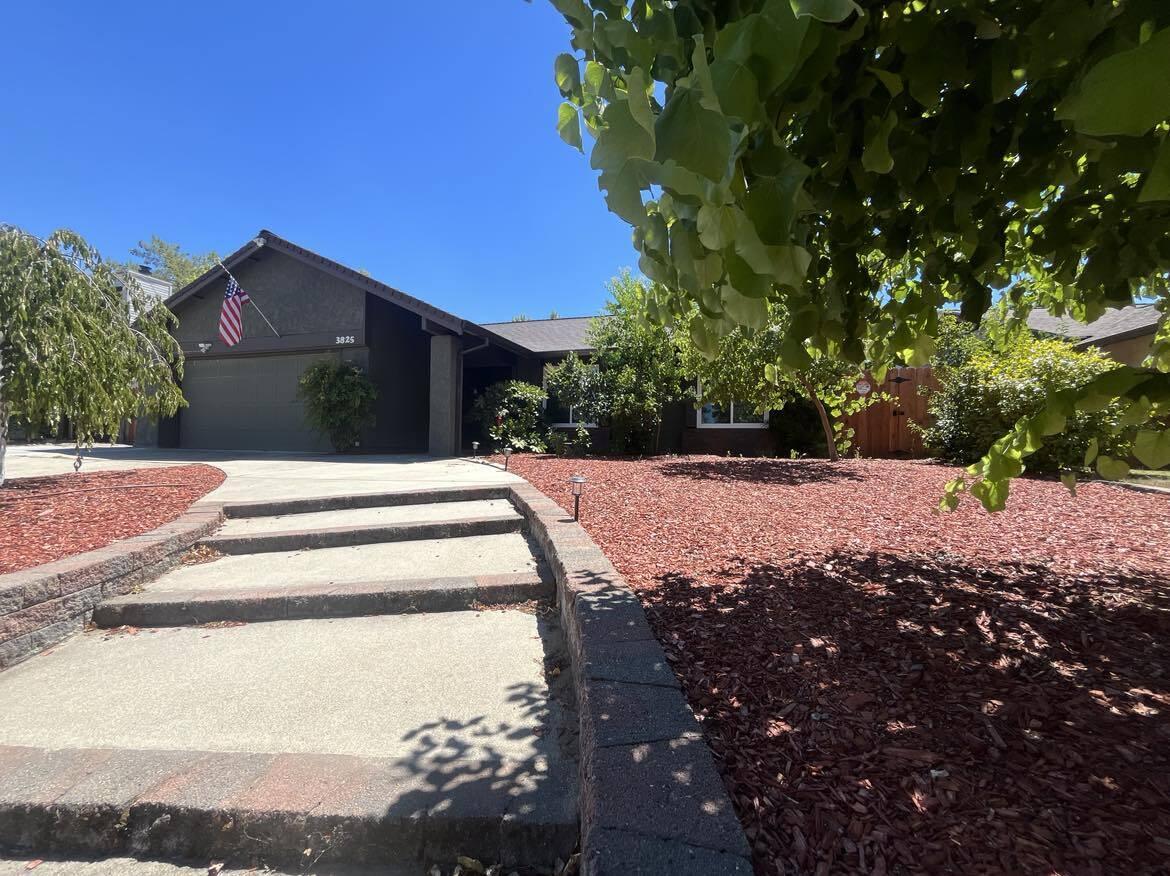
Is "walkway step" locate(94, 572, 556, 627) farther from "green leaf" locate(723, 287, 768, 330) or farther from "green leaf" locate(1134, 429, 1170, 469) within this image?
"green leaf" locate(1134, 429, 1170, 469)

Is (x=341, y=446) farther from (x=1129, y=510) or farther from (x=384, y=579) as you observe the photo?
(x=1129, y=510)

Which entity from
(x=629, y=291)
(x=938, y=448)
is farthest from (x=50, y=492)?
(x=938, y=448)

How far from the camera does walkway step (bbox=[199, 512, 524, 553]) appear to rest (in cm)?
476

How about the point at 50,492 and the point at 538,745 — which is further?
the point at 50,492

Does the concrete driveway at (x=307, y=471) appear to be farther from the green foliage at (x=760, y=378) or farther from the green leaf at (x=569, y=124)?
the green leaf at (x=569, y=124)

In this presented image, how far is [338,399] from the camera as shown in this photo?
11883 mm

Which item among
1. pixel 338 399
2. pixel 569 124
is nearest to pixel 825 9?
pixel 569 124

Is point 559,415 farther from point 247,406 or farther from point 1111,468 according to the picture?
point 1111,468

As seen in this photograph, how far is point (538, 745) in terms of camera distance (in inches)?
86.0

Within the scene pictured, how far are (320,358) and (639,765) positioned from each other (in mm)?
13446

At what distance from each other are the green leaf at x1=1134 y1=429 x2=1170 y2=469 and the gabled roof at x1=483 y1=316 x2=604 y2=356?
11.7 m

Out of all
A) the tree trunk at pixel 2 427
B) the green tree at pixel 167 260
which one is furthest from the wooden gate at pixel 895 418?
the green tree at pixel 167 260

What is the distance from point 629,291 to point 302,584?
9713mm

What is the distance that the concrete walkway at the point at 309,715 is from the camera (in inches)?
71.1
